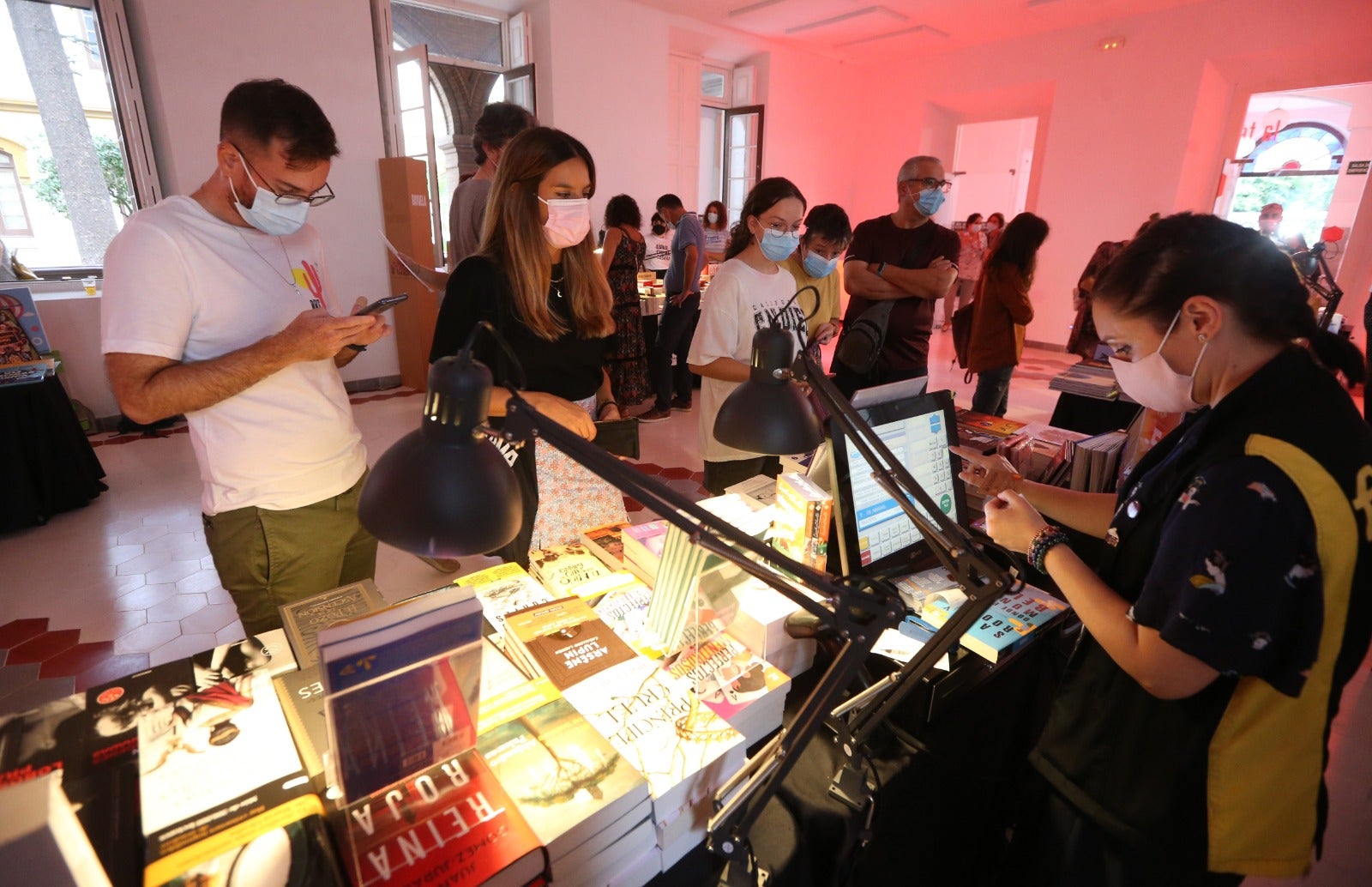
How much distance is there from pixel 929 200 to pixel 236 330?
2570 millimetres

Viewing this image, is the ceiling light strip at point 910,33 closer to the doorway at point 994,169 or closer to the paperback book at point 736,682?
the doorway at point 994,169

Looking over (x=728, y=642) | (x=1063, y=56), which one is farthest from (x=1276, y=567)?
(x=1063, y=56)

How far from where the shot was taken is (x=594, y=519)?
1655mm

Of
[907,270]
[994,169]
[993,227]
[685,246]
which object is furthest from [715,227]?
[994,169]

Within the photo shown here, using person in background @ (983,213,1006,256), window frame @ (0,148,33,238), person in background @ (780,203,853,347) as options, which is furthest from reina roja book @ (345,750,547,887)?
person in background @ (983,213,1006,256)

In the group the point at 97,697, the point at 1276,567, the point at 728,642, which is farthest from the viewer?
the point at 728,642

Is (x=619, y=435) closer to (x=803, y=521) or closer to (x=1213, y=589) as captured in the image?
(x=803, y=521)

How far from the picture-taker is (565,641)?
101 centimetres

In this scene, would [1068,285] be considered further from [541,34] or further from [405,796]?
[405,796]

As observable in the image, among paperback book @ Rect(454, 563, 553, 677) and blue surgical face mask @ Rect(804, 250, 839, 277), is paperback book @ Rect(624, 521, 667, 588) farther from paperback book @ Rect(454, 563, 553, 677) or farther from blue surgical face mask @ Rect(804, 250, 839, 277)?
blue surgical face mask @ Rect(804, 250, 839, 277)

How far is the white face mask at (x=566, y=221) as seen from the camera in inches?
60.4

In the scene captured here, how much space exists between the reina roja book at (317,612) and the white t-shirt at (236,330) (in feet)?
1.22

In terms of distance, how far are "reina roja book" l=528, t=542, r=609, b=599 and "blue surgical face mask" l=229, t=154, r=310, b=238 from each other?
2.71 feet

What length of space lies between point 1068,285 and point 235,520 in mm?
8926
